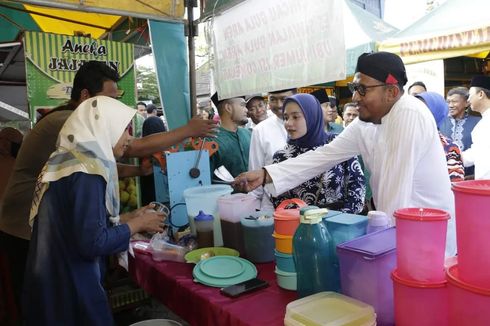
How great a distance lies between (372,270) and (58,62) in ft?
10.3

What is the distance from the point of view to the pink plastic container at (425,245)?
3.33 feet

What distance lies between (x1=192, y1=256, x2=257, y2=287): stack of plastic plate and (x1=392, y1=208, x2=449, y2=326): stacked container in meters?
0.78

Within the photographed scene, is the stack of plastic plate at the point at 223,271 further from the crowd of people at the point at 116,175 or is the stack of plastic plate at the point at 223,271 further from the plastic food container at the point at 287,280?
the crowd of people at the point at 116,175

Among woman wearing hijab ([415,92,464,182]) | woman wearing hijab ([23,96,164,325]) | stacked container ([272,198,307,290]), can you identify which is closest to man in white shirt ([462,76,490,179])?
woman wearing hijab ([415,92,464,182])

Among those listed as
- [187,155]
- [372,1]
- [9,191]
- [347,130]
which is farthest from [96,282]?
[372,1]

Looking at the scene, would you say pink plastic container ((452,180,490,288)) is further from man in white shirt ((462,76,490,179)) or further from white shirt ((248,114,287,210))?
man in white shirt ((462,76,490,179))

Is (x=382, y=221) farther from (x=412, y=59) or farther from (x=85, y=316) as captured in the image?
(x=412, y=59)

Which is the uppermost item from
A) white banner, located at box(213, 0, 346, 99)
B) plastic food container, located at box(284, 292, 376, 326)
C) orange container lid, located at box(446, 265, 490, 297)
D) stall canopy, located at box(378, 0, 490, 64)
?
stall canopy, located at box(378, 0, 490, 64)

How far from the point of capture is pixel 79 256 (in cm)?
152

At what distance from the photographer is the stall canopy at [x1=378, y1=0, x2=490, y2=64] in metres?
3.79

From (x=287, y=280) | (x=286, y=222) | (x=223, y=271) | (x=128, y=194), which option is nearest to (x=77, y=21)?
(x=128, y=194)

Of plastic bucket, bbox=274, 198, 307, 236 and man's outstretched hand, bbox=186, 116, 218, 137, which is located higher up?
man's outstretched hand, bbox=186, 116, 218, 137

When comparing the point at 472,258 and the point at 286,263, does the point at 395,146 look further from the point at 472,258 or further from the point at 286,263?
the point at 472,258

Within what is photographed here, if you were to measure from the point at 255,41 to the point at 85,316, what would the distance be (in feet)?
6.18
